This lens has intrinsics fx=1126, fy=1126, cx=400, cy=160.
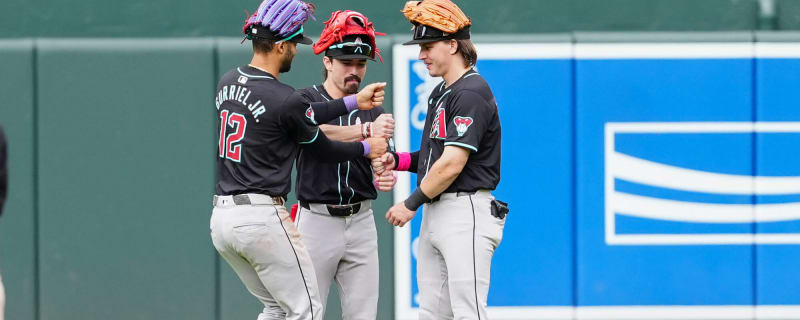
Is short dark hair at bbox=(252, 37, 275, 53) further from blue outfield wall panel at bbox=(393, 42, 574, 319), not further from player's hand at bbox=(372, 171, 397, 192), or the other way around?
blue outfield wall panel at bbox=(393, 42, 574, 319)

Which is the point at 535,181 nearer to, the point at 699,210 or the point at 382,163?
the point at 699,210

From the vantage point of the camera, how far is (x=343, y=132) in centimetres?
490

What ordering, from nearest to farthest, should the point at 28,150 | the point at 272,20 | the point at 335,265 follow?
the point at 272,20 < the point at 335,265 < the point at 28,150

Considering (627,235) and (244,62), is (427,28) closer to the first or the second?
(244,62)

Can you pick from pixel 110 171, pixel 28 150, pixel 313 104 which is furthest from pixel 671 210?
pixel 28 150

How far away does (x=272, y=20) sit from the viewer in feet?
14.1

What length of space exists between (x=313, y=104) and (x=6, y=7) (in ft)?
8.53

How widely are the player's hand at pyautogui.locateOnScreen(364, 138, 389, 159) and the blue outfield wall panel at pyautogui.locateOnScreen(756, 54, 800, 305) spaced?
7.80ft

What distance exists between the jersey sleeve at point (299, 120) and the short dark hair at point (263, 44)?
23cm

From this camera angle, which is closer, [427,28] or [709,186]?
[427,28]

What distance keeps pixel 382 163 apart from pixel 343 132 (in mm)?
231

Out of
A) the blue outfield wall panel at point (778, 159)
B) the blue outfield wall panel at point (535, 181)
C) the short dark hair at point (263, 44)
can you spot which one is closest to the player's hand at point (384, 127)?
the short dark hair at point (263, 44)

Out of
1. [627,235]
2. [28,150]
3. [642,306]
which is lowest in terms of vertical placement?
[642,306]

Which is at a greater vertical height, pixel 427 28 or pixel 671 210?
pixel 427 28
